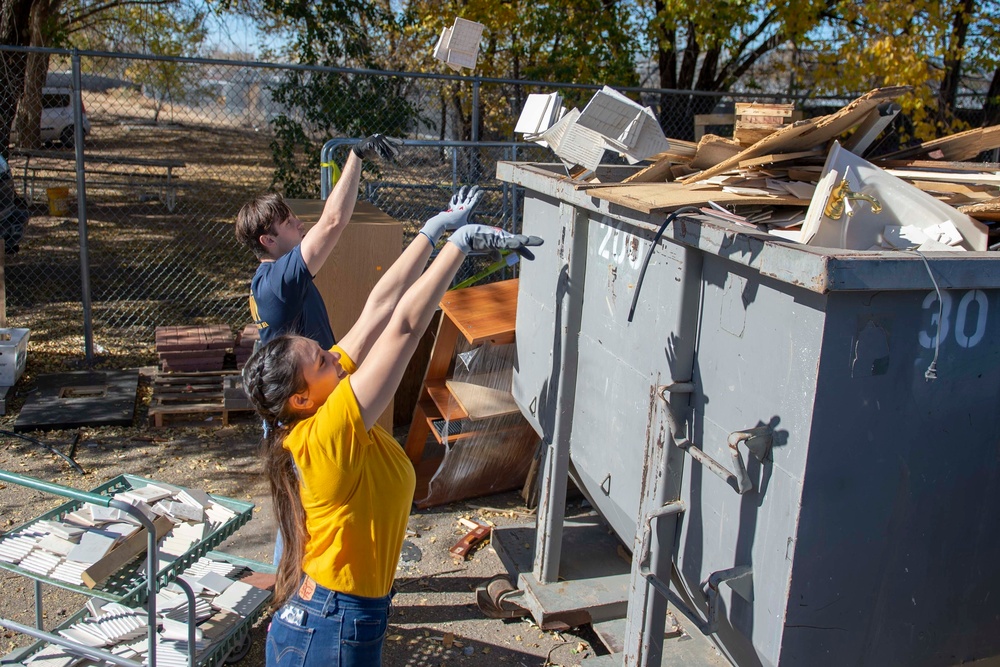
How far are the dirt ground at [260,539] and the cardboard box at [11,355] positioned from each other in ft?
1.24

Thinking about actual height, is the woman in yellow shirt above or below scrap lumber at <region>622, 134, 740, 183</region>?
below

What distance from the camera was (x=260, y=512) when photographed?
4.56 metres

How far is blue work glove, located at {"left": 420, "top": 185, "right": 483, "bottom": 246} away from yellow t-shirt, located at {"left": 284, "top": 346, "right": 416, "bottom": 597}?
66 centimetres

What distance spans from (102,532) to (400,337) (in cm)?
155

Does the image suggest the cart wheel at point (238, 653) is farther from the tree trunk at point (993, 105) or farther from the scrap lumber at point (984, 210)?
the tree trunk at point (993, 105)

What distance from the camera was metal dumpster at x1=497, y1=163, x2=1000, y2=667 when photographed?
2.03m

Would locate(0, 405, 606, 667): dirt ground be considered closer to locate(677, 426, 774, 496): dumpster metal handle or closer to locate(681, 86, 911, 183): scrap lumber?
locate(677, 426, 774, 496): dumpster metal handle

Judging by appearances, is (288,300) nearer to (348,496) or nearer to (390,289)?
(390,289)

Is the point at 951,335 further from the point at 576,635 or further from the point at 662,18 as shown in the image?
the point at 662,18

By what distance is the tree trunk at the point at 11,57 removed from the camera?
26.2 ft

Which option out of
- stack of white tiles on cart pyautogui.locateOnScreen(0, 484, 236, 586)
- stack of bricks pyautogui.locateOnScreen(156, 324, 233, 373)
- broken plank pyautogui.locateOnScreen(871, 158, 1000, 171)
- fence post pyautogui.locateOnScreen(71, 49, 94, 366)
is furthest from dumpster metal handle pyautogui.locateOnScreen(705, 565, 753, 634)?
fence post pyautogui.locateOnScreen(71, 49, 94, 366)

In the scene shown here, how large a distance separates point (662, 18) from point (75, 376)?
7335mm

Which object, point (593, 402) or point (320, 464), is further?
point (593, 402)

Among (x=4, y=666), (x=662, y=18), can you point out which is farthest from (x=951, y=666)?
(x=662, y=18)
